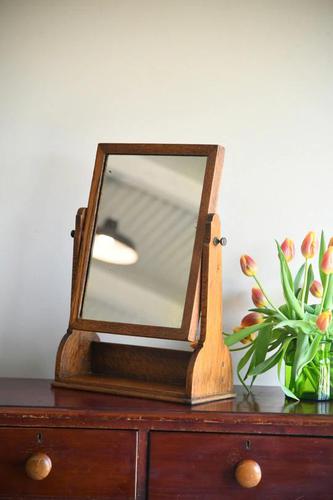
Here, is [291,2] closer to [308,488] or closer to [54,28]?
[54,28]

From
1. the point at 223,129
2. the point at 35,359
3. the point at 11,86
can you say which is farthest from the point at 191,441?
the point at 11,86

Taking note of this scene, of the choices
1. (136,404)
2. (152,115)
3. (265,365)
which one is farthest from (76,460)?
(152,115)

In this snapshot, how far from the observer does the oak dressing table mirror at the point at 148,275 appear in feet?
5.99

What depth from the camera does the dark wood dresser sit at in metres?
1.61

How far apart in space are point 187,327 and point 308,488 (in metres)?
0.47

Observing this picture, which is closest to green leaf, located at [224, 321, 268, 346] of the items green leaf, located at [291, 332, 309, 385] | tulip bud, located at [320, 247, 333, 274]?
green leaf, located at [291, 332, 309, 385]

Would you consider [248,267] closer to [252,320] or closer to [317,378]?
[252,320]

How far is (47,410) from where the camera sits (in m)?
1.61

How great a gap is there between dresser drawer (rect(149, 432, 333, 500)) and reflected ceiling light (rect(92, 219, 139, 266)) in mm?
535

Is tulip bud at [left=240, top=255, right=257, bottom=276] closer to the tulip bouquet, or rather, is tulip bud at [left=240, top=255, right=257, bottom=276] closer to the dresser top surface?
the tulip bouquet

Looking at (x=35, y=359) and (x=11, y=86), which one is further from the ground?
(x=11, y=86)

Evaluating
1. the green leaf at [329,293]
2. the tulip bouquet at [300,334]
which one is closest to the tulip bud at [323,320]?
the tulip bouquet at [300,334]

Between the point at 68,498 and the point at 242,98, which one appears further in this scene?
the point at 242,98

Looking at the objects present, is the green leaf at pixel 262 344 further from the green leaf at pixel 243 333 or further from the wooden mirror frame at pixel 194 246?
the wooden mirror frame at pixel 194 246
